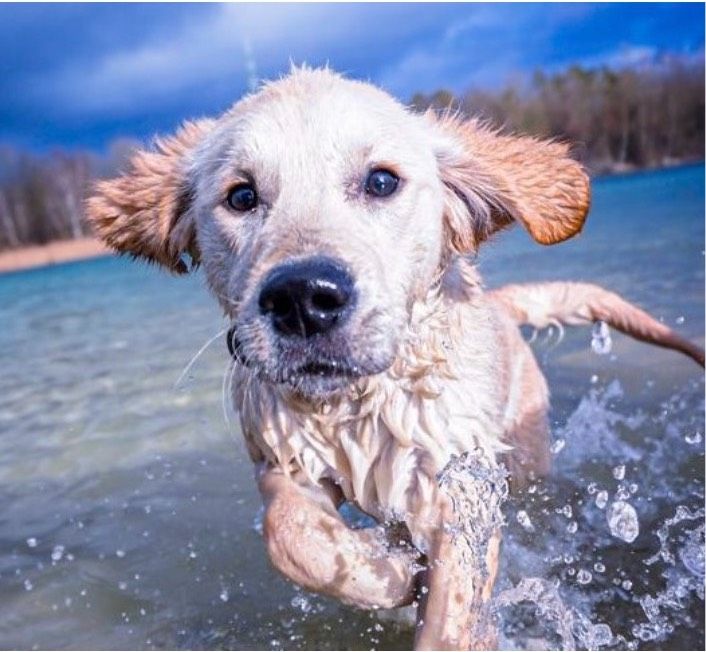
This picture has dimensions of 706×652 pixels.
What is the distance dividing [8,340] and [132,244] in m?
11.0

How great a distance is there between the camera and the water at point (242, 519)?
3783 mm

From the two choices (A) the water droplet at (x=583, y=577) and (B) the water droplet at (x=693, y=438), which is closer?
(A) the water droplet at (x=583, y=577)

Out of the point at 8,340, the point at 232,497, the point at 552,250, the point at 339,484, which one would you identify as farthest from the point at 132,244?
the point at 552,250

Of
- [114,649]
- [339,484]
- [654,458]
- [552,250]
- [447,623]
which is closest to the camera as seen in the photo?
[447,623]

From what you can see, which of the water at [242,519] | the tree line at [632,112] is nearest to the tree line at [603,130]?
the tree line at [632,112]

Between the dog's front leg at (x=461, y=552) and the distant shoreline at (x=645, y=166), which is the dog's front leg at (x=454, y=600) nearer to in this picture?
the dog's front leg at (x=461, y=552)

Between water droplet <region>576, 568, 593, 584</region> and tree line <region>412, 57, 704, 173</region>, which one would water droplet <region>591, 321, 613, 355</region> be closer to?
water droplet <region>576, 568, 593, 584</region>

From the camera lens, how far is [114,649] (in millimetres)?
3904

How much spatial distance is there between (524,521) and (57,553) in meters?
2.48

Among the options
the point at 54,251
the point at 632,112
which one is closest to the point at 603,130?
the point at 632,112

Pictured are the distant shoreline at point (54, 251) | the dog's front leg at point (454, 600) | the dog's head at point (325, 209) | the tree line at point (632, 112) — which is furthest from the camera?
the distant shoreline at point (54, 251)

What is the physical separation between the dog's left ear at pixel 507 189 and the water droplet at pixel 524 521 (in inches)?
46.4

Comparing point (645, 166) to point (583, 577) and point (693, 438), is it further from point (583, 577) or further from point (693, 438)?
point (583, 577)

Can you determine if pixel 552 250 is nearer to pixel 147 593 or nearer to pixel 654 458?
pixel 654 458
